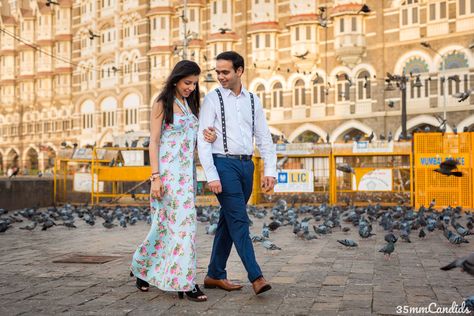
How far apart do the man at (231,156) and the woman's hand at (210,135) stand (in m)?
0.04

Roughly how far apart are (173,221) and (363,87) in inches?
1160

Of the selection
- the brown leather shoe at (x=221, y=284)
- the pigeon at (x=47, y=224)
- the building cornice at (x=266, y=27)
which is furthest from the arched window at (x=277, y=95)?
the brown leather shoe at (x=221, y=284)

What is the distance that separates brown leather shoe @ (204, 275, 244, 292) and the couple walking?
0.01m

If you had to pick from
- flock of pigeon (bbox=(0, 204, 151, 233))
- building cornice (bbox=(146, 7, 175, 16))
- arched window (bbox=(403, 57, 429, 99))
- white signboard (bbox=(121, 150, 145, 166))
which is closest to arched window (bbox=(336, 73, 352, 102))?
arched window (bbox=(403, 57, 429, 99))

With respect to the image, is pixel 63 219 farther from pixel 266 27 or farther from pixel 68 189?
pixel 266 27

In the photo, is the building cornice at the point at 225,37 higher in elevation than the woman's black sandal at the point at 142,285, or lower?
higher

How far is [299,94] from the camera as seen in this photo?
35625mm

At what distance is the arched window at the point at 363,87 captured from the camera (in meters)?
32.5

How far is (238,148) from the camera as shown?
4.80 metres

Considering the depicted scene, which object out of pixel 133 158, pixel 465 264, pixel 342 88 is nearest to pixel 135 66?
pixel 342 88

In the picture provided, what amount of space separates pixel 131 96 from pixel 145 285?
40.9m

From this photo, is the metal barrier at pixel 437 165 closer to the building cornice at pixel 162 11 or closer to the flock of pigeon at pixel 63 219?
the flock of pigeon at pixel 63 219

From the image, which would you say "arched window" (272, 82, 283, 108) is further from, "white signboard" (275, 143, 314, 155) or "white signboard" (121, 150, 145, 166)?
"white signboard" (275, 143, 314, 155)

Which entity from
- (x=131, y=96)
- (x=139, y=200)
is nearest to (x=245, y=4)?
(x=131, y=96)
